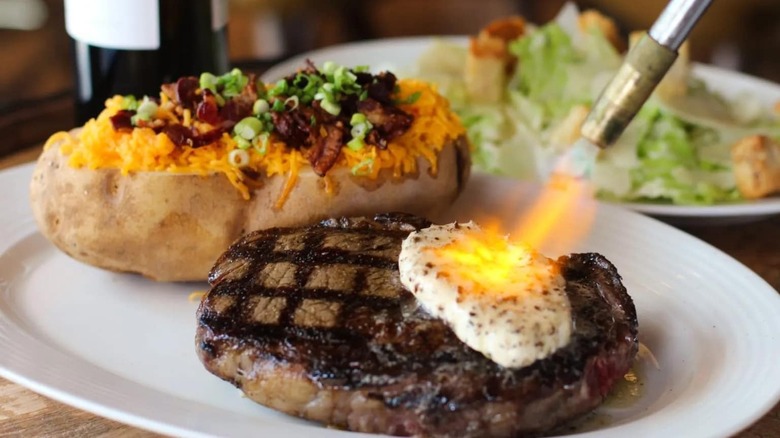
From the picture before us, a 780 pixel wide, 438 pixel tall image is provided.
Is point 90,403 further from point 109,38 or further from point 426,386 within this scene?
point 109,38

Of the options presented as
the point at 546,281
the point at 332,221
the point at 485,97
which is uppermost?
the point at 546,281

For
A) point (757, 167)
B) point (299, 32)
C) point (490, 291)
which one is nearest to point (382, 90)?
point (490, 291)

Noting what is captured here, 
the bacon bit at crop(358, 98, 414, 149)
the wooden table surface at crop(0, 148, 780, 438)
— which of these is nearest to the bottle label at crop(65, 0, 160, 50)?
the bacon bit at crop(358, 98, 414, 149)

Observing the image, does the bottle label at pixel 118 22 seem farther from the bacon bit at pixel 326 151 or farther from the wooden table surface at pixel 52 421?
the wooden table surface at pixel 52 421

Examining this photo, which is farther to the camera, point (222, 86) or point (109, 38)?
point (109, 38)

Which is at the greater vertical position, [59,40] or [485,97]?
[485,97]

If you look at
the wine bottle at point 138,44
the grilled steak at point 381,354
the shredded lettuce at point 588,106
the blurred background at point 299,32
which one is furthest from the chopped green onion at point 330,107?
the blurred background at point 299,32

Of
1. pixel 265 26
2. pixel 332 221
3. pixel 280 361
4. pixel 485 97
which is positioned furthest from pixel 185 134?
pixel 265 26

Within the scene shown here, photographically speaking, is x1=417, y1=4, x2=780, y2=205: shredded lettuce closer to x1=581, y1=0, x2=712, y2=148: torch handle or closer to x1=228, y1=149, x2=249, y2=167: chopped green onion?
x1=581, y1=0, x2=712, y2=148: torch handle
